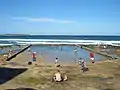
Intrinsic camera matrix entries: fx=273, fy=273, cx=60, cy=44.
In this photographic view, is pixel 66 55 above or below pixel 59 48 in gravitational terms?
above

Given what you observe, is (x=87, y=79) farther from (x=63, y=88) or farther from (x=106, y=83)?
(x=63, y=88)

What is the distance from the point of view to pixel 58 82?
1850cm

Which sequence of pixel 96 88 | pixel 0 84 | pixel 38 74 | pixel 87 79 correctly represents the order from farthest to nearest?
1. pixel 38 74
2. pixel 87 79
3. pixel 0 84
4. pixel 96 88

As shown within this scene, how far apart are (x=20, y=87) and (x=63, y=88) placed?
8.81 feet

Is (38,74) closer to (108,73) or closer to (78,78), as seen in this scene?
(78,78)

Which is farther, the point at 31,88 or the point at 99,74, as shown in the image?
the point at 99,74

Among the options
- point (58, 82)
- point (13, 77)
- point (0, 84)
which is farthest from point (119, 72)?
point (0, 84)

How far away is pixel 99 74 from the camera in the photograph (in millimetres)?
21844

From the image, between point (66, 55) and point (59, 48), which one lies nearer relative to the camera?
point (66, 55)

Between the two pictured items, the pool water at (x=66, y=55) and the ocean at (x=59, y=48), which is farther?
the ocean at (x=59, y=48)

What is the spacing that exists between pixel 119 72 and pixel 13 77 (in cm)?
880

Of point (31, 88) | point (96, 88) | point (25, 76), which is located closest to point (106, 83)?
point (96, 88)

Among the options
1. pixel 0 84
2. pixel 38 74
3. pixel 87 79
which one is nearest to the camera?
pixel 0 84

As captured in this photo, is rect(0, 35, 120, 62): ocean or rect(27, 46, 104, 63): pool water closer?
rect(27, 46, 104, 63): pool water
